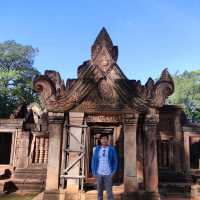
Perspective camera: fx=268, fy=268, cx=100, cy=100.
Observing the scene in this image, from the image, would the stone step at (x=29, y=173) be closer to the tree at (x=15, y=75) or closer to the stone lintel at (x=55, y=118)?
the stone lintel at (x=55, y=118)

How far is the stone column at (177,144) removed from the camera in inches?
503

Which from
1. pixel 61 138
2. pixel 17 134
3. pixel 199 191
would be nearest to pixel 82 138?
pixel 61 138

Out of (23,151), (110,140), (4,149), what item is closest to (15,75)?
(4,149)

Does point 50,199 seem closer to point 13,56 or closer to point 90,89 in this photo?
point 90,89

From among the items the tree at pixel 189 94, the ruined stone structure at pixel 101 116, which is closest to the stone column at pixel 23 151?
the ruined stone structure at pixel 101 116

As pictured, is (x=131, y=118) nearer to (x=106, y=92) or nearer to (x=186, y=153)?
(x=106, y=92)

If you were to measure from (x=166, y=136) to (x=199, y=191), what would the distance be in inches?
129

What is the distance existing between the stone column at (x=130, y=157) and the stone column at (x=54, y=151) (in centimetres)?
192

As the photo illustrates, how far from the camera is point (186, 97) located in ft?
126

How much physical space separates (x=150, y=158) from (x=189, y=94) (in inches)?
1295

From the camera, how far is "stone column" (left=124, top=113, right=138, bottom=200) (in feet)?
24.1

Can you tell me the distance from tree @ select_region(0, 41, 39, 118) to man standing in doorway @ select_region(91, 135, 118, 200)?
79.9ft

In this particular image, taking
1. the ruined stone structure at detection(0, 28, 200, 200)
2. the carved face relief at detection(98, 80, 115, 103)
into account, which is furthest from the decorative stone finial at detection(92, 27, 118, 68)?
the carved face relief at detection(98, 80, 115, 103)

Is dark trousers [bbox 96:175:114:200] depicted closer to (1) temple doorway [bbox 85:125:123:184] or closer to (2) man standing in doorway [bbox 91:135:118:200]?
(2) man standing in doorway [bbox 91:135:118:200]
